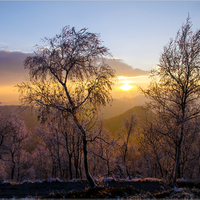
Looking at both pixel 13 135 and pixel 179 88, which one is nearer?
pixel 179 88

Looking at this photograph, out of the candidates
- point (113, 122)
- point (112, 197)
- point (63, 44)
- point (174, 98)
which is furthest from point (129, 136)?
point (113, 122)

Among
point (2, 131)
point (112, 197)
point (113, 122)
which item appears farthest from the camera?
point (113, 122)

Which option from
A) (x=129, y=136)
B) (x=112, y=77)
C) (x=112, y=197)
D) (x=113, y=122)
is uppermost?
(x=112, y=77)

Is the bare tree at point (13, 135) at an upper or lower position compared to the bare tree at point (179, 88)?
lower

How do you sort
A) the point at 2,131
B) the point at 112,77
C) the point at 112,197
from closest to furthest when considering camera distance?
the point at 112,197
the point at 112,77
the point at 2,131

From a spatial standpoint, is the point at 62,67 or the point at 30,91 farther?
the point at 62,67

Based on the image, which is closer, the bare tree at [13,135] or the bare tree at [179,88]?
the bare tree at [179,88]

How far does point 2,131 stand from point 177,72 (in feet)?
66.1

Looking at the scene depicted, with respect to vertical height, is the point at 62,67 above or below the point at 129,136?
A: above

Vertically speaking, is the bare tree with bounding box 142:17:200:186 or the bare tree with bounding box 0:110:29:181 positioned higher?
the bare tree with bounding box 142:17:200:186

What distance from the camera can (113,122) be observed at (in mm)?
102000

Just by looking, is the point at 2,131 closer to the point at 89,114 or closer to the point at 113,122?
the point at 89,114

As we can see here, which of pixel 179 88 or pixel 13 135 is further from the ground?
pixel 179 88

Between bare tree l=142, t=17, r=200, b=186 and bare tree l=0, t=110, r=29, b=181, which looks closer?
bare tree l=142, t=17, r=200, b=186
